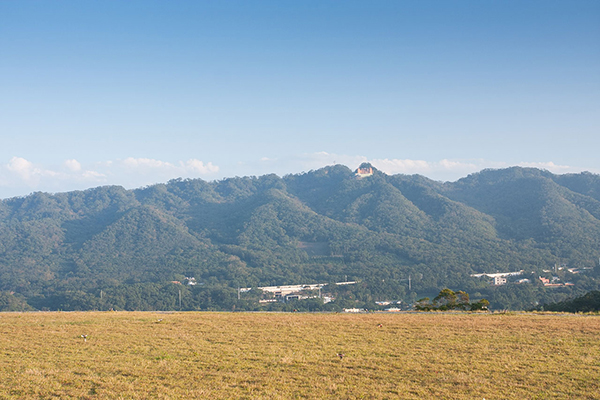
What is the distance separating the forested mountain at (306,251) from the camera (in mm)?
88750

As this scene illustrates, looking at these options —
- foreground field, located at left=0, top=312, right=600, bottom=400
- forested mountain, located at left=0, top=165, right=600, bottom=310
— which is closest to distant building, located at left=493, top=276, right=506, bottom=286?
forested mountain, located at left=0, top=165, right=600, bottom=310

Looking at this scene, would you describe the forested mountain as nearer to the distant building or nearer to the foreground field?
the distant building

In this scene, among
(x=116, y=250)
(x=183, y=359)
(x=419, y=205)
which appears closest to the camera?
(x=183, y=359)

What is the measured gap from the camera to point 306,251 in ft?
512

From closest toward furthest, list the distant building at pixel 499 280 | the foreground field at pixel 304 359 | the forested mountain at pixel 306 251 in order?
the foreground field at pixel 304 359, the forested mountain at pixel 306 251, the distant building at pixel 499 280

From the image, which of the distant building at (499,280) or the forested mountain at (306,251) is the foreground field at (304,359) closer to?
the forested mountain at (306,251)

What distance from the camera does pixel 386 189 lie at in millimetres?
199625

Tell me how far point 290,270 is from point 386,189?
87.2 metres

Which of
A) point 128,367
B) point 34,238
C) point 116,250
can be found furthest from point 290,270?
point 128,367

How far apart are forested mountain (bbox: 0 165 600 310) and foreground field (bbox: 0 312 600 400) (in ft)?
194

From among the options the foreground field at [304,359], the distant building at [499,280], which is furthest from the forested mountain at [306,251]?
the foreground field at [304,359]

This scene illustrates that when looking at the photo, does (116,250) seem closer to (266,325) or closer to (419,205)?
(419,205)

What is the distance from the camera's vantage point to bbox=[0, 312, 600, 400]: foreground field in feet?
35.0

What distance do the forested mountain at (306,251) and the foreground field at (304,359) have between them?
59194 mm
